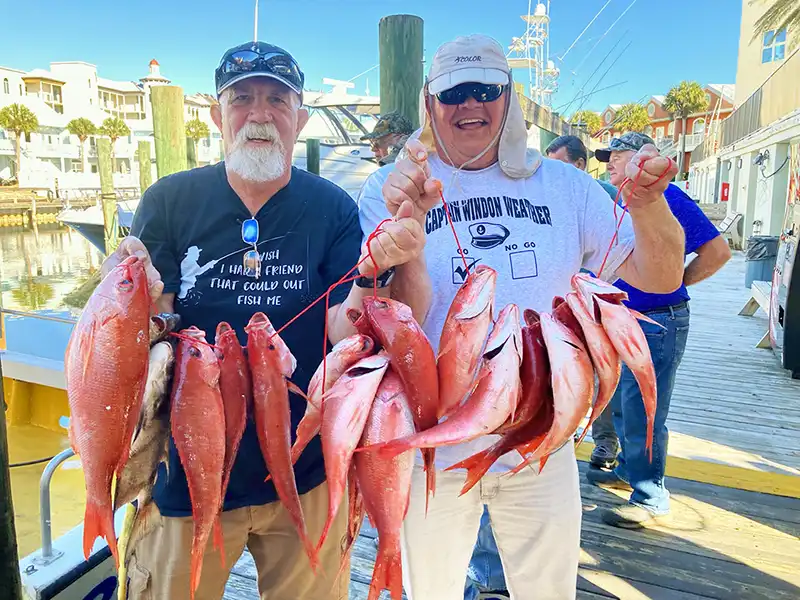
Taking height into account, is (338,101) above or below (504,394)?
above

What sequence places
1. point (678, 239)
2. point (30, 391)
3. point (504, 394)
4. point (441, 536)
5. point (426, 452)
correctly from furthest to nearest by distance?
1. point (30, 391)
2. point (441, 536)
3. point (678, 239)
4. point (426, 452)
5. point (504, 394)

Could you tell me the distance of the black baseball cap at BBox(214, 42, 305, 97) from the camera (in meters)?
1.80

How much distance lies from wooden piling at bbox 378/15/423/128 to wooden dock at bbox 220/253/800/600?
2.90 meters

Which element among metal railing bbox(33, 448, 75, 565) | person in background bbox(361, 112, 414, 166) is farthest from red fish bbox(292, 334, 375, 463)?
person in background bbox(361, 112, 414, 166)

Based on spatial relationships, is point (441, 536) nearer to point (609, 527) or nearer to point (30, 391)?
point (609, 527)

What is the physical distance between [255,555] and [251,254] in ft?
3.60

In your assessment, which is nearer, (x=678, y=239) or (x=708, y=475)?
(x=678, y=239)

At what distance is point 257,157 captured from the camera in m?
1.82

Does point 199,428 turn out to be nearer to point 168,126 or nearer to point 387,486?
point 387,486

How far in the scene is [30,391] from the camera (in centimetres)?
557

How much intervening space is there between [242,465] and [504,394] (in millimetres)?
1009

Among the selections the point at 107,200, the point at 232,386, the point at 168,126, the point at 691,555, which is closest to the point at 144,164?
the point at 107,200

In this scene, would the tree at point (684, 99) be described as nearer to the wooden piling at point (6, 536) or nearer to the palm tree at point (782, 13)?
the palm tree at point (782, 13)

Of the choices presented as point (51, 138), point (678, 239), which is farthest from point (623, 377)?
point (51, 138)
